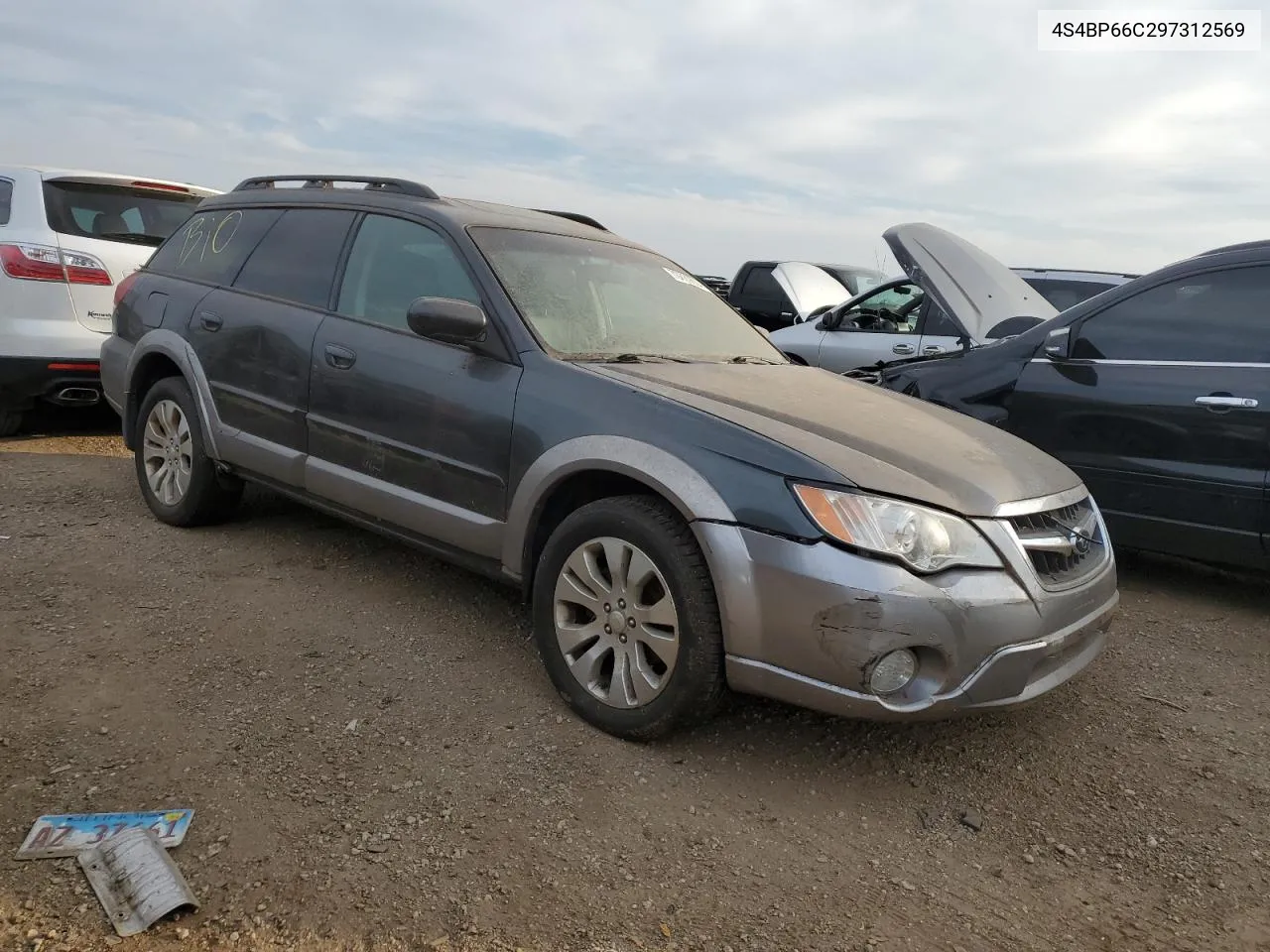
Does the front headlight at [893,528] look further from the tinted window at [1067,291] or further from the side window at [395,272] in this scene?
the tinted window at [1067,291]

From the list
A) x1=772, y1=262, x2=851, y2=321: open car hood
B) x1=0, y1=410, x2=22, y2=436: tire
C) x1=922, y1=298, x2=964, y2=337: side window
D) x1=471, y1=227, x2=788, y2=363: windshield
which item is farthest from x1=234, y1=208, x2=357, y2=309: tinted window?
x1=772, y1=262, x2=851, y2=321: open car hood

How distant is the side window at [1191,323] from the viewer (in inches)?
166

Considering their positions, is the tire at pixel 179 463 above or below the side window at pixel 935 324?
below

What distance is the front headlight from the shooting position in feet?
8.25

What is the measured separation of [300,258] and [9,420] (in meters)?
3.45

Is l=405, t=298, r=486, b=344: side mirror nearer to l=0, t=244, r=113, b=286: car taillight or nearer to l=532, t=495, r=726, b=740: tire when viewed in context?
l=532, t=495, r=726, b=740: tire

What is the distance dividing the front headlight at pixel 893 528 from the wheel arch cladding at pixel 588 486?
0.82ft

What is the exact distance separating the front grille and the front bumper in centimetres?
9

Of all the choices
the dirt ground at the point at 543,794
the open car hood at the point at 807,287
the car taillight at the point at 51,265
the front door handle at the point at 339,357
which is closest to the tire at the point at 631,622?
the dirt ground at the point at 543,794

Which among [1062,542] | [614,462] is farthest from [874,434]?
[614,462]

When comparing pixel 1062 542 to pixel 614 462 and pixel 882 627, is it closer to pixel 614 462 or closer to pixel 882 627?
pixel 882 627

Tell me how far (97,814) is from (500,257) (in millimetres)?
2180

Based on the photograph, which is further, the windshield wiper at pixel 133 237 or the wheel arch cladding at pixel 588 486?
the windshield wiper at pixel 133 237

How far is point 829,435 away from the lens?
9.33 ft
